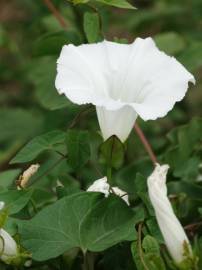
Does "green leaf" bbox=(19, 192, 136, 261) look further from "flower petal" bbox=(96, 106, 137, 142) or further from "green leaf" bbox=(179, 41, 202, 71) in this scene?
"green leaf" bbox=(179, 41, 202, 71)

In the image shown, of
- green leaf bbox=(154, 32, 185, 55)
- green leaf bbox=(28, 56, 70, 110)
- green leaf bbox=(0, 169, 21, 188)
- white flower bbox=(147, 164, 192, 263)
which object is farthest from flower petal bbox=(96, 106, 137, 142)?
green leaf bbox=(154, 32, 185, 55)

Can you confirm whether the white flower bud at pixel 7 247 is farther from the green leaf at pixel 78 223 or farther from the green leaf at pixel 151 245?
the green leaf at pixel 151 245

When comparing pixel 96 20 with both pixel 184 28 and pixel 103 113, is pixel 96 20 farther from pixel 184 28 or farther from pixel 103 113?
pixel 184 28

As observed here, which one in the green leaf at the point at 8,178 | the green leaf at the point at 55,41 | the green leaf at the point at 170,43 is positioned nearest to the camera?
the green leaf at the point at 8,178

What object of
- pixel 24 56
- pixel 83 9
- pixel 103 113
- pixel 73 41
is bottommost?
pixel 24 56

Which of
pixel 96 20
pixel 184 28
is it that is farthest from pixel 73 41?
pixel 184 28

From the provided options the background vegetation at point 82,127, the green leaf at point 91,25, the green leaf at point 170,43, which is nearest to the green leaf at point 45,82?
the background vegetation at point 82,127
